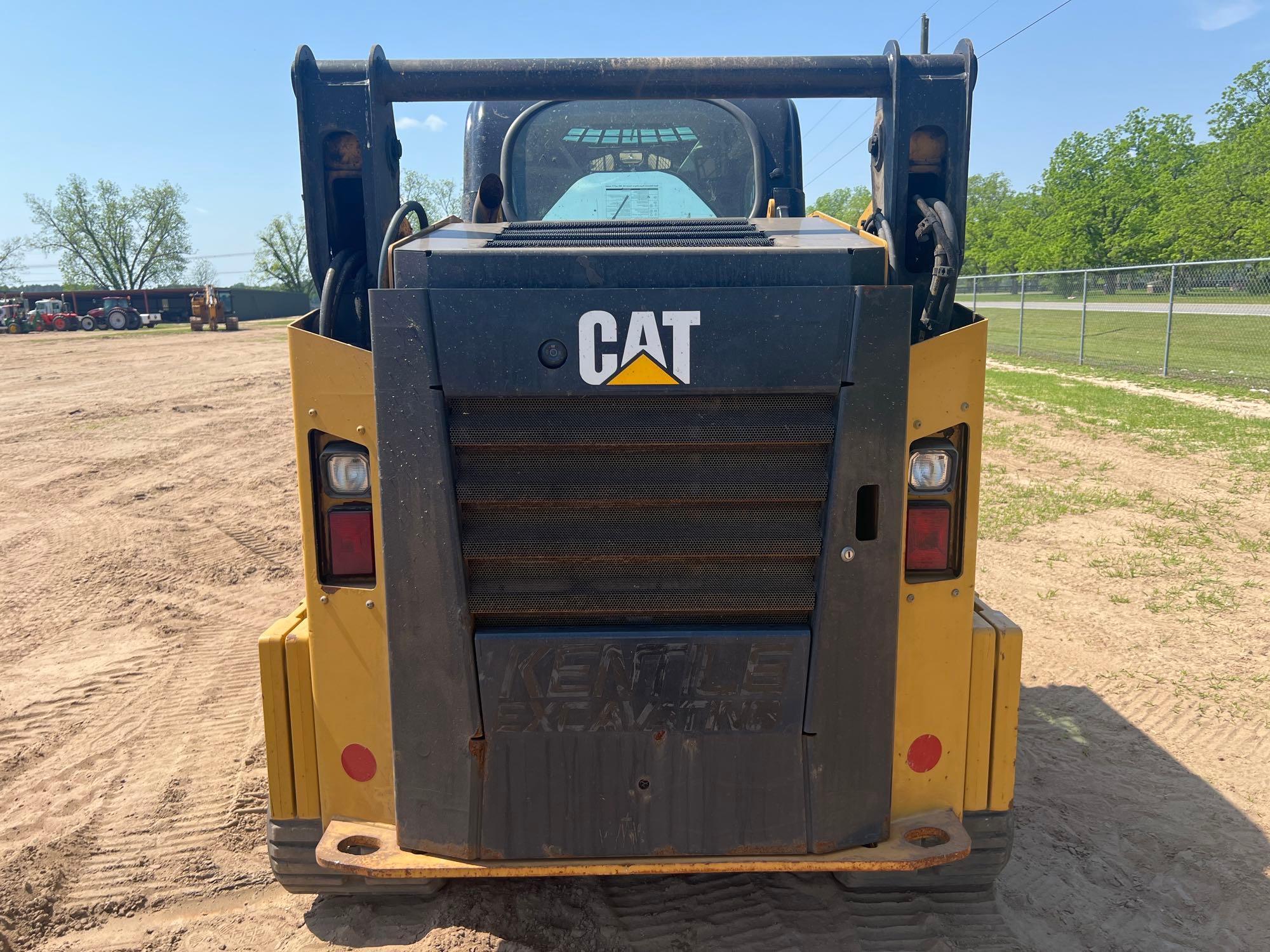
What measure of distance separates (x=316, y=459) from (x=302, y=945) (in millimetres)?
1528

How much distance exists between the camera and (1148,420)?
12.2 metres

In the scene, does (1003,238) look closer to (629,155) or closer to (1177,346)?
(1177,346)

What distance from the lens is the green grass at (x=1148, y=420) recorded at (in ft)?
33.9

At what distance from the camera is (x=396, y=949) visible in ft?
8.85

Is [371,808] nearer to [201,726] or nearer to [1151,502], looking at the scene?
[201,726]

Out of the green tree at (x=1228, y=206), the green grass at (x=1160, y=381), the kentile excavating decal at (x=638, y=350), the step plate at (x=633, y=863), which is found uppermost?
the green tree at (x=1228, y=206)

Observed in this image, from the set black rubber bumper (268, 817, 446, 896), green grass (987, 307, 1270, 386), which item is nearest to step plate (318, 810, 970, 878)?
black rubber bumper (268, 817, 446, 896)

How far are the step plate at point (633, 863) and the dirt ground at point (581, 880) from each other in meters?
0.46

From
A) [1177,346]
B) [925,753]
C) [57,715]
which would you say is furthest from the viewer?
[1177,346]

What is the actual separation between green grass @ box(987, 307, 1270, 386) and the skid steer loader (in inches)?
611

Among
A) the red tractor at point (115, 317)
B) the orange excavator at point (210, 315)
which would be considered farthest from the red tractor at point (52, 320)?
the orange excavator at point (210, 315)

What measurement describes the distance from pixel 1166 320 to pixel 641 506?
1946cm

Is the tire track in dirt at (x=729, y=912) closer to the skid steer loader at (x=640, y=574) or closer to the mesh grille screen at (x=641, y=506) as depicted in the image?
the skid steer loader at (x=640, y=574)

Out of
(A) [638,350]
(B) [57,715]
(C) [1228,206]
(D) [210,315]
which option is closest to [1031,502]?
(A) [638,350]
